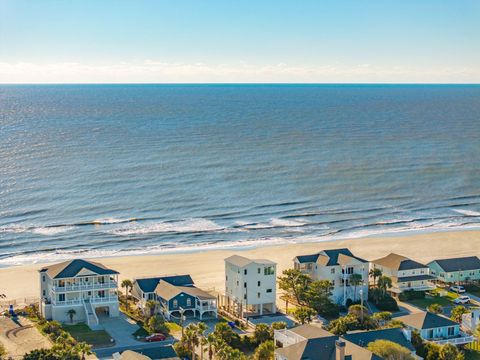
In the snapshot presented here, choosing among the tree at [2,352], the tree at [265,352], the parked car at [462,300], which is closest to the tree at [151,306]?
the tree at [2,352]

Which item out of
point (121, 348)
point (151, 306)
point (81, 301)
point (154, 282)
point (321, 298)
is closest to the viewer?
point (121, 348)

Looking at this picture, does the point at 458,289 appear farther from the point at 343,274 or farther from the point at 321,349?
the point at 321,349

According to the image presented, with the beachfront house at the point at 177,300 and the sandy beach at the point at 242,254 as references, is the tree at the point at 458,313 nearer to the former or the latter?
the beachfront house at the point at 177,300

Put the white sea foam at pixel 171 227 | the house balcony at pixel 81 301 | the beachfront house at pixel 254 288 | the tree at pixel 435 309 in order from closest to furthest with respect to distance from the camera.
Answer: the house balcony at pixel 81 301 < the tree at pixel 435 309 < the beachfront house at pixel 254 288 < the white sea foam at pixel 171 227

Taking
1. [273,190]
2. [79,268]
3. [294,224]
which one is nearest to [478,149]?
[273,190]

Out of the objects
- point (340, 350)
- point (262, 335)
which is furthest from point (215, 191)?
point (340, 350)
